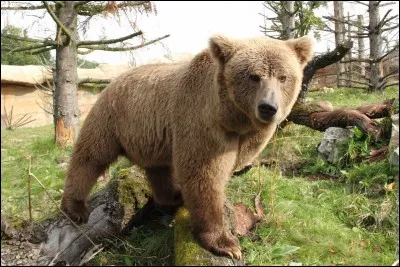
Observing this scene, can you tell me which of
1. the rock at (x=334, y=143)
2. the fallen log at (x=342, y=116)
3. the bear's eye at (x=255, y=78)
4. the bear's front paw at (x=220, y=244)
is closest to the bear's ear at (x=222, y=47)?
the bear's eye at (x=255, y=78)

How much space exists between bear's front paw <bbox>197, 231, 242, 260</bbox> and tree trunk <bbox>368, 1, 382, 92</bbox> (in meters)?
9.52

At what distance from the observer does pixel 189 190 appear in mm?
3639

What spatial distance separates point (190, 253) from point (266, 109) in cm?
131

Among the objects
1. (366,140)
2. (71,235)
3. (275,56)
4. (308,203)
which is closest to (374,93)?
(366,140)

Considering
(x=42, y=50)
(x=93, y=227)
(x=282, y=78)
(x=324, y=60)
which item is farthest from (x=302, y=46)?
(x=42, y=50)

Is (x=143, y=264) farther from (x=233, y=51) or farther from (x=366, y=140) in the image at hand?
(x=366, y=140)

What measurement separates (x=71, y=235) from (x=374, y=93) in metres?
9.76

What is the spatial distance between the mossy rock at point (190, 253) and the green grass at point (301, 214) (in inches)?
9.1

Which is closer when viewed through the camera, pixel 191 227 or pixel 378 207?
pixel 191 227

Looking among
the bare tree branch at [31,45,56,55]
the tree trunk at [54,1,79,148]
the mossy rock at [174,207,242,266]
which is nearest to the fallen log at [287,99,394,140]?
the mossy rock at [174,207,242,266]

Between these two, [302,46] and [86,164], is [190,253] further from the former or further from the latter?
[302,46]

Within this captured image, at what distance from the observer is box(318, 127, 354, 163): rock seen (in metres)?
5.99

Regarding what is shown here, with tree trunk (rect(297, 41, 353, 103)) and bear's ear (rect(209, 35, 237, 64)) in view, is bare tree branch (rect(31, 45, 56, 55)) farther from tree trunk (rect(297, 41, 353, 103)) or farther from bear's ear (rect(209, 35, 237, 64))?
bear's ear (rect(209, 35, 237, 64))

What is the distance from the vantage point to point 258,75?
3436 mm
